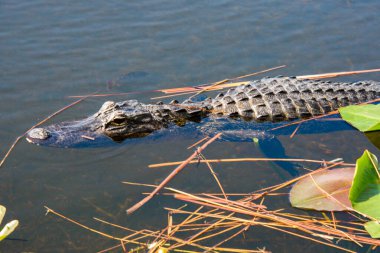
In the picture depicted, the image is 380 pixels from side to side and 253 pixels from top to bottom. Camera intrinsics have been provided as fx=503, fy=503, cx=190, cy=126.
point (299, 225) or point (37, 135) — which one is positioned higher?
point (37, 135)

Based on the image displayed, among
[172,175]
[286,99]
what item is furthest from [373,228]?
[286,99]

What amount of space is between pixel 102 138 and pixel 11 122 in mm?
993

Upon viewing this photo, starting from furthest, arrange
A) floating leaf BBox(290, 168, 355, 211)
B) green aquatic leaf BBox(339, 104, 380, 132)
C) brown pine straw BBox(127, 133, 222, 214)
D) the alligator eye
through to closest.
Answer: the alligator eye
green aquatic leaf BBox(339, 104, 380, 132)
brown pine straw BBox(127, 133, 222, 214)
floating leaf BBox(290, 168, 355, 211)

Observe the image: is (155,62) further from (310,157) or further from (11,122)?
(310,157)

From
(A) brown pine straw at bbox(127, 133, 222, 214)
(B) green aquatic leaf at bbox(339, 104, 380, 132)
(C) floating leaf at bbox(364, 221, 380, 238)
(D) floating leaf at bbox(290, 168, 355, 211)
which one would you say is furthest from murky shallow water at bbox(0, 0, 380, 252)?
(C) floating leaf at bbox(364, 221, 380, 238)

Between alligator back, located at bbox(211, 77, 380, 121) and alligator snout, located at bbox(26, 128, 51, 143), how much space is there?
1.87m

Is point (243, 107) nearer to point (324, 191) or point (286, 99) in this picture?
point (286, 99)

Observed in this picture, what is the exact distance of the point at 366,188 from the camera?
3.81 metres

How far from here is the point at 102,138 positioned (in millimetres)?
5328

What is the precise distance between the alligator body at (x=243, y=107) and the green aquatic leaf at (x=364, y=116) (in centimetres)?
64

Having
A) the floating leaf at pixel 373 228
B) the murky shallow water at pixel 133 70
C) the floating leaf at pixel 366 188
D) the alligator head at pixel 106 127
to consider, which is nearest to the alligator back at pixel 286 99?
the murky shallow water at pixel 133 70

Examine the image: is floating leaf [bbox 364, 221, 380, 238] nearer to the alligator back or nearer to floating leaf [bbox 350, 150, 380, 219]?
floating leaf [bbox 350, 150, 380, 219]

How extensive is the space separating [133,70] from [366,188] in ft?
11.5

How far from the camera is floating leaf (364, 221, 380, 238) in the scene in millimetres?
3659
